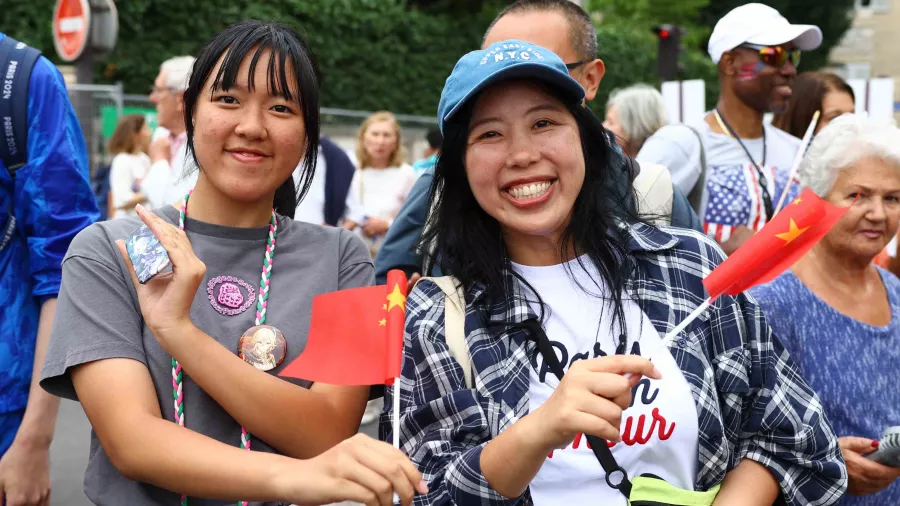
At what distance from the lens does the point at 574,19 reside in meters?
3.73

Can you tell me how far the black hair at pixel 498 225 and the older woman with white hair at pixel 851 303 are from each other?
0.78 meters

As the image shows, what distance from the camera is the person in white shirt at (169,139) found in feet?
19.2

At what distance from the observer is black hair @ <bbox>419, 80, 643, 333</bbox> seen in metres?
2.36

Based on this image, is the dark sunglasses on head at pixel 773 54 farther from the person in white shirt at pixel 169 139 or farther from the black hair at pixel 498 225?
the person in white shirt at pixel 169 139

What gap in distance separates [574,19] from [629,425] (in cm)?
195

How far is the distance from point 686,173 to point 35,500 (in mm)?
2821

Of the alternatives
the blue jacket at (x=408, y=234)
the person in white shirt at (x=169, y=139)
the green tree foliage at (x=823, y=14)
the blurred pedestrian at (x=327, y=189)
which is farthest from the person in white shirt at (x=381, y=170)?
the green tree foliage at (x=823, y=14)

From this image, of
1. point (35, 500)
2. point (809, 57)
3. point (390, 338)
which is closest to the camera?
point (390, 338)

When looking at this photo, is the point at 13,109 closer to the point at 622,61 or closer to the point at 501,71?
the point at 501,71

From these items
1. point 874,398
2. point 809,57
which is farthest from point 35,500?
point 809,57

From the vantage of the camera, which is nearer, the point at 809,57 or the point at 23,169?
the point at 23,169

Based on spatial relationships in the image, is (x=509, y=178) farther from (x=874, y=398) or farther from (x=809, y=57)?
(x=809, y=57)

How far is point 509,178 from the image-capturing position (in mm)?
2312

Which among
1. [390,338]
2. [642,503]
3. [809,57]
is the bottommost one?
[809,57]
